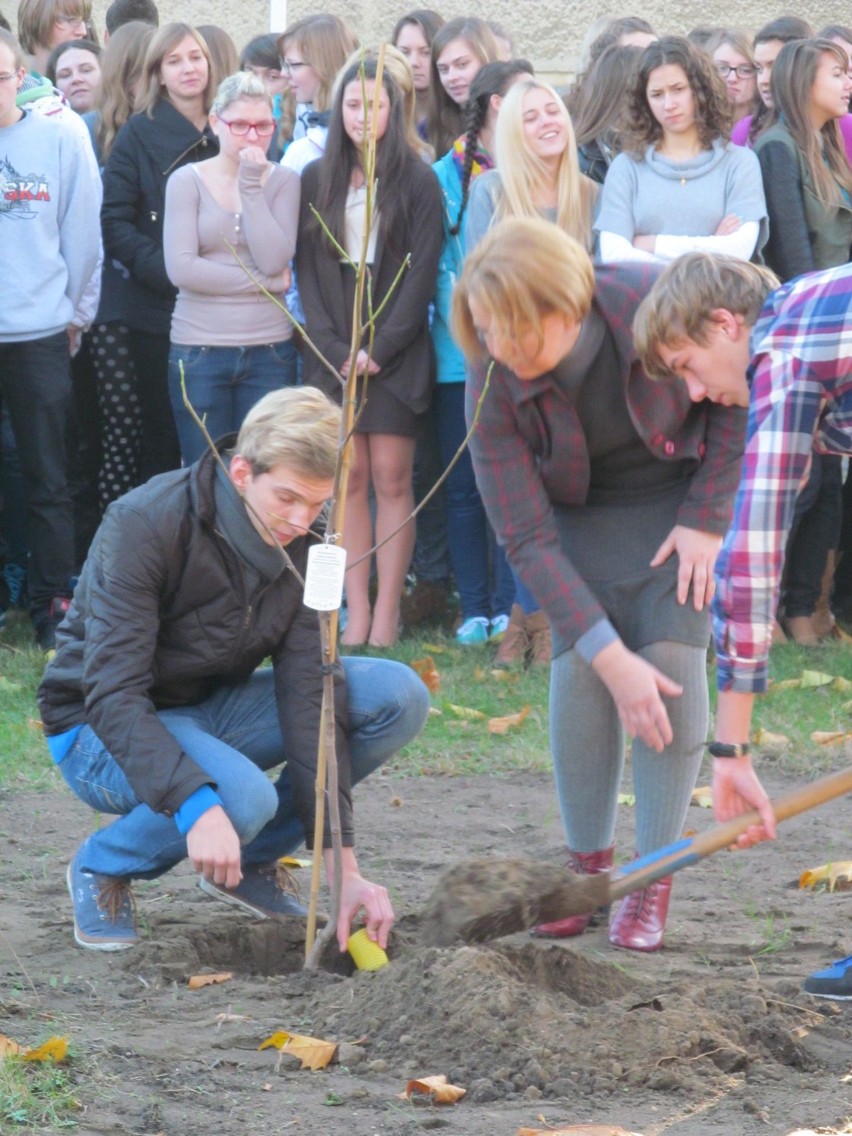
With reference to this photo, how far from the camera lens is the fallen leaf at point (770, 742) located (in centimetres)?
555

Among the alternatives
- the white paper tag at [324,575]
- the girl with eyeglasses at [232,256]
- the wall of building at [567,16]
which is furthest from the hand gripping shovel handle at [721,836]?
the wall of building at [567,16]

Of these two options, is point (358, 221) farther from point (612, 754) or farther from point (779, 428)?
point (779, 428)

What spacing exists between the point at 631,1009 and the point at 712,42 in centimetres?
552

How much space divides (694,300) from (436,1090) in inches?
62.3

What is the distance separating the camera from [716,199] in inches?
247

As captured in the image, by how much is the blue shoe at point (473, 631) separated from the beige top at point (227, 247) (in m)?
1.52

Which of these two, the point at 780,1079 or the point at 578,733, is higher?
the point at 578,733

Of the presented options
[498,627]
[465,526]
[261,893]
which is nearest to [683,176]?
[465,526]

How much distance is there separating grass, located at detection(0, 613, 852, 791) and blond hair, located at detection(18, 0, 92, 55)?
3.05 m

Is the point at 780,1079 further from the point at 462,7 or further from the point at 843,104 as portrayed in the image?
the point at 462,7

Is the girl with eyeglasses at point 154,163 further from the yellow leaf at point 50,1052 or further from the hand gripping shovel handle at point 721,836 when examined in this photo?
the yellow leaf at point 50,1052

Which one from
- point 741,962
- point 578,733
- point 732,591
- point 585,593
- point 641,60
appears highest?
point 641,60

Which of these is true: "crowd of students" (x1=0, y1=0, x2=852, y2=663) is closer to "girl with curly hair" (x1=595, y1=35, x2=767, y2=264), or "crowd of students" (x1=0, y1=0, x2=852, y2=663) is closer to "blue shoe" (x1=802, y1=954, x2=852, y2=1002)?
"girl with curly hair" (x1=595, y1=35, x2=767, y2=264)

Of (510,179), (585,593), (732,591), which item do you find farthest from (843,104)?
(732,591)
